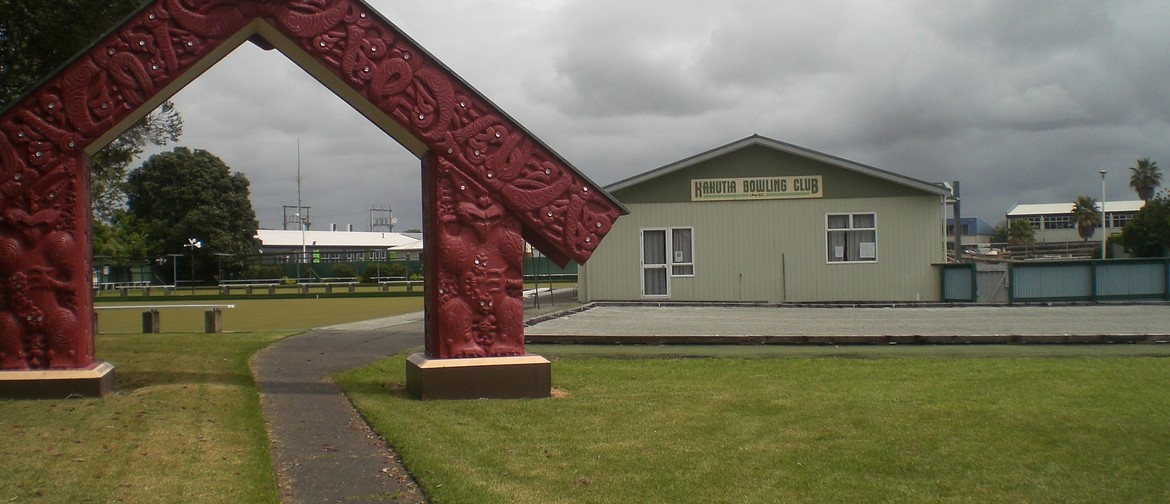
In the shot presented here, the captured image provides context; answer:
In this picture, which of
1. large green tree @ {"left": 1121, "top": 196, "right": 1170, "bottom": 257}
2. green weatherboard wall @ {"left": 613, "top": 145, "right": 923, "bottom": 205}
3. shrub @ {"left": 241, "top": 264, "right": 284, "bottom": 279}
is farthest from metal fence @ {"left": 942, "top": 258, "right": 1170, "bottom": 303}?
shrub @ {"left": 241, "top": 264, "right": 284, "bottom": 279}

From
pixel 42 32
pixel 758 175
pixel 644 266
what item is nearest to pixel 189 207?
pixel 644 266

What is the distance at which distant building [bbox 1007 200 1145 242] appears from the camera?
91.7m

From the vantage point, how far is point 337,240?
9950 cm

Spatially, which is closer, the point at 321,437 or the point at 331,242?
the point at 321,437

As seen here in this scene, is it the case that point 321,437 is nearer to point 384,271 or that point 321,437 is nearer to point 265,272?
point 384,271

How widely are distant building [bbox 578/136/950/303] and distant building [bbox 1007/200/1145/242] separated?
72734mm

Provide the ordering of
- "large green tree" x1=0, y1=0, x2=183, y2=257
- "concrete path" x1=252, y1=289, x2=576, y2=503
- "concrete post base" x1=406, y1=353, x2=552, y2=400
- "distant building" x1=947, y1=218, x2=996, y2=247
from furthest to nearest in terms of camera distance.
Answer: "distant building" x1=947, y1=218, x2=996, y2=247 < "large green tree" x1=0, y1=0, x2=183, y2=257 < "concrete post base" x1=406, y1=353, x2=552, y2=400 < "concrete path" x1=252, y1=289, x2=576, y2=503

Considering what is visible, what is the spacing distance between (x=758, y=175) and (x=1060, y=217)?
9007cm

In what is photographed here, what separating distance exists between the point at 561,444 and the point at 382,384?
4.22 meters

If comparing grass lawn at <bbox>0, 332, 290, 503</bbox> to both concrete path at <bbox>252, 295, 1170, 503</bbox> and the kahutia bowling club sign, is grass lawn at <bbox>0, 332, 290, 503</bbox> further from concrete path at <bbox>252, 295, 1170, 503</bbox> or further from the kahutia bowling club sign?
the kahutia bowling club sign

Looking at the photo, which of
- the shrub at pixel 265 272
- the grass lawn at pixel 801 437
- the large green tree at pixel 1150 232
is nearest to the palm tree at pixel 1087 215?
the large green tree at pixel 1150 232

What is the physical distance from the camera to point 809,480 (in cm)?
608

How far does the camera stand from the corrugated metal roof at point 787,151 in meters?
25.1

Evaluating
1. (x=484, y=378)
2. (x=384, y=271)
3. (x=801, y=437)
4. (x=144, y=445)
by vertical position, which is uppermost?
(x=384, y=271)
